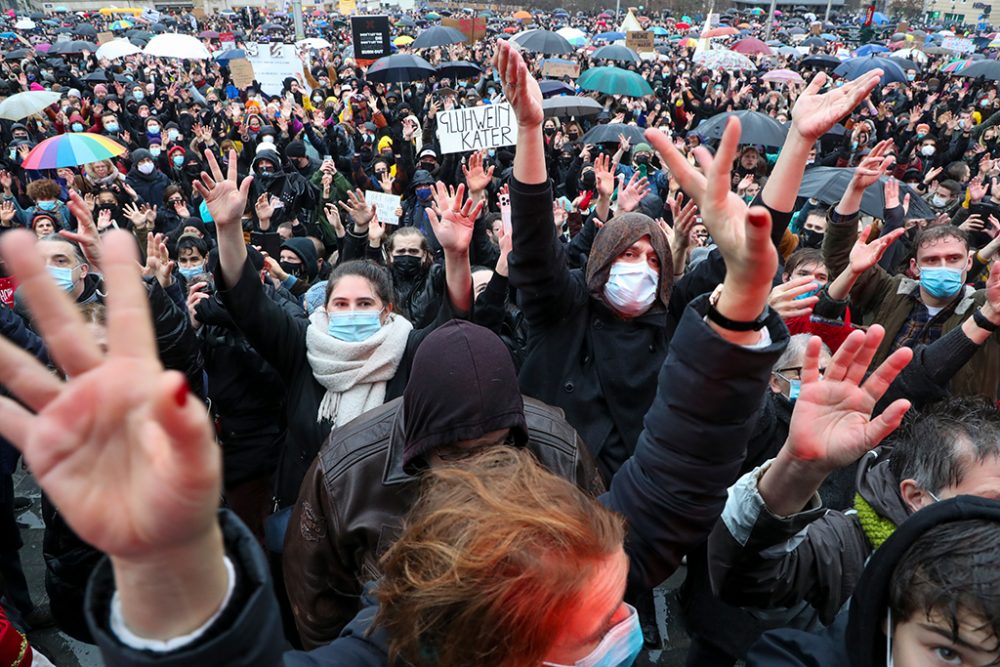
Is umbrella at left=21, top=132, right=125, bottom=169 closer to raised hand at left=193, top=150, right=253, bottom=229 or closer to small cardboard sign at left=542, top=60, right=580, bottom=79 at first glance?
raised hand at left=193, top=150, right=253, bottom=229

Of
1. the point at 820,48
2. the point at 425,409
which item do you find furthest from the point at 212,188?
the point at 820,48

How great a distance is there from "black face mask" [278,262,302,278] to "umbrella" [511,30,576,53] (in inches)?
416

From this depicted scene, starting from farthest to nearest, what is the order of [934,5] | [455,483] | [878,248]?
[934,5]
[878,248]
[455,483]

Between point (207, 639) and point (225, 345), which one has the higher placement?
point (207, 639)

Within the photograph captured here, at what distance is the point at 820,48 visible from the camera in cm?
2234

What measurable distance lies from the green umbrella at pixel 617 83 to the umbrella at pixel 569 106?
58.3 inches

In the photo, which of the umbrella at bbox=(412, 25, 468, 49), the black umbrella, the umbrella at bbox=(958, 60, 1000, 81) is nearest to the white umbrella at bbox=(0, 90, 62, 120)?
the umbrella at bbox=(412, 25, 468, 49)

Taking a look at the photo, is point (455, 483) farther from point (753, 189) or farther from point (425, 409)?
point (753, 189)

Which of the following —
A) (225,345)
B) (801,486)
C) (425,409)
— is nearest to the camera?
(801,486)

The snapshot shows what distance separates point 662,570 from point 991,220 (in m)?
4.34

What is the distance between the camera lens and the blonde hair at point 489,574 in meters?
0.94

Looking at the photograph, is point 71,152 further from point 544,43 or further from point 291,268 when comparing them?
point 544,43

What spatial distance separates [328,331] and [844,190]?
148 inches

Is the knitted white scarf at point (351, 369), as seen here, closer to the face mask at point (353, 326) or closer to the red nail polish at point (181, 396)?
the face mask at point (353, 326)
